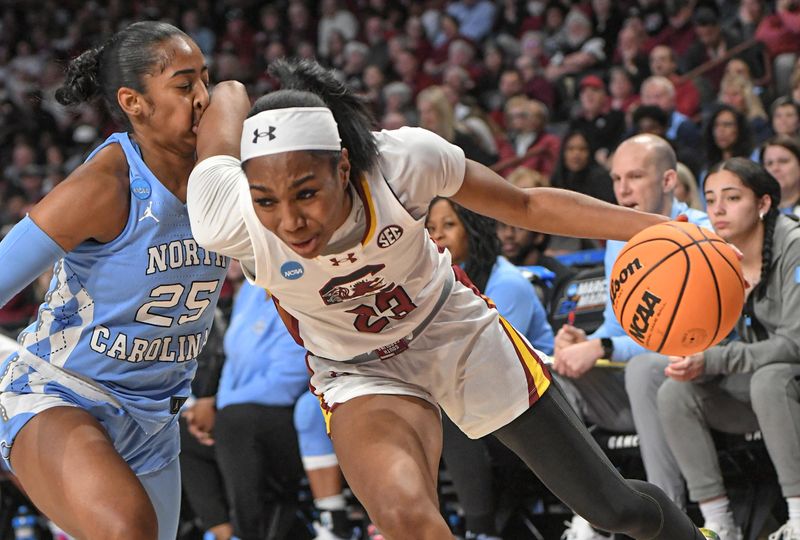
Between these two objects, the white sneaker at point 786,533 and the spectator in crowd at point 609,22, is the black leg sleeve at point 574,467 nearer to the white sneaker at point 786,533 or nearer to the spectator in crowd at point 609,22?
the white sneaker at point 786,533

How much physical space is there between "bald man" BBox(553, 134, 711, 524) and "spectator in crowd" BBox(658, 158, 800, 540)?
0.10 meters

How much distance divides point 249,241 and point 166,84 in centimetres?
62

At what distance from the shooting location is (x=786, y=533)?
413 cm

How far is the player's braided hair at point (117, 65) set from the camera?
3.09 m

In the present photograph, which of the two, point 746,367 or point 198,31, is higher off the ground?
point 198,31

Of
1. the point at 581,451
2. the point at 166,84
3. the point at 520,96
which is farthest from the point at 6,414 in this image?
the point at 520,96

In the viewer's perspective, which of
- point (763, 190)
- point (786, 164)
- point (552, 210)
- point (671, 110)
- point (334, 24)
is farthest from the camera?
point (334, 24)

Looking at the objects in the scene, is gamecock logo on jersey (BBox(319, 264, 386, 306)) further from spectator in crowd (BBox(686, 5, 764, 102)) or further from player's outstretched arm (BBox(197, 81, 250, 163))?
spectator in crowd (BBox(686, 5, 764, 102))

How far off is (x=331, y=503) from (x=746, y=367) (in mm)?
2172

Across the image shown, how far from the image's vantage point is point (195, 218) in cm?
281

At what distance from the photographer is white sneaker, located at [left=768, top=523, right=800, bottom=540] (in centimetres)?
407

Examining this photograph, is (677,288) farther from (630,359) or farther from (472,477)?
(472,477)

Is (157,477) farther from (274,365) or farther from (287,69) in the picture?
(274,365)

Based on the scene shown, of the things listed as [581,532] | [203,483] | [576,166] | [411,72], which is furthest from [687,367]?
[411,72]
